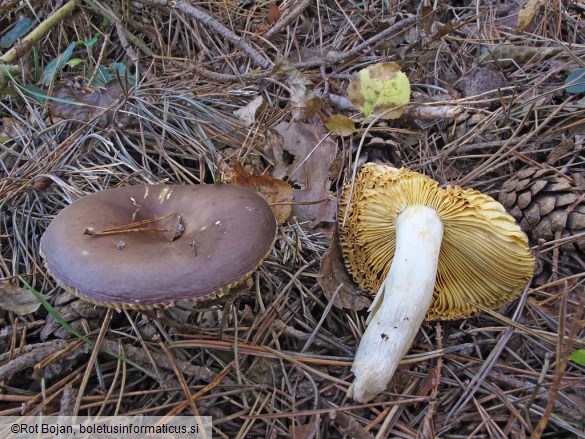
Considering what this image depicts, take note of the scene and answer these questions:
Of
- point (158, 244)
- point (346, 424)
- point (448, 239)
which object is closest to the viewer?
point (346, 424)

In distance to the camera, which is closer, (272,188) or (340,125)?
(272,188)

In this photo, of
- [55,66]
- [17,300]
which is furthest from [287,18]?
[17,300]

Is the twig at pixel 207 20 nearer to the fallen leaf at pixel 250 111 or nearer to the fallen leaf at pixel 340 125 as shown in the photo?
the fallen leaf at pixel 250 111

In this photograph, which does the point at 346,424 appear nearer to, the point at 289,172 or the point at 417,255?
the point at 417,255

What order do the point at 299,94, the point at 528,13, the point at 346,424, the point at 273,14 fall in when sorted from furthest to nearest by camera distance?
1. the point at 273,14
2. the point at 528,13
3. the point at 299,94
4. the point at 346,424

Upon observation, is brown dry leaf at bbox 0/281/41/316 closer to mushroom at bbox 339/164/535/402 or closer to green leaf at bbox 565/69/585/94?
mushroom at bbox 339/164/535/402

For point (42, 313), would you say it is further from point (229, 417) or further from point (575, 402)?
point (575, 402)

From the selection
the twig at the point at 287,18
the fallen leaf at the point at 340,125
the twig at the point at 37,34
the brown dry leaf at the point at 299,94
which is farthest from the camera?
the twig at the point at 287,18

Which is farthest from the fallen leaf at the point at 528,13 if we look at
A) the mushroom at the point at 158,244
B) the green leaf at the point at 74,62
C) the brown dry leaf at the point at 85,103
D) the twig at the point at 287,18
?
the green leaf at the point at 74,62
